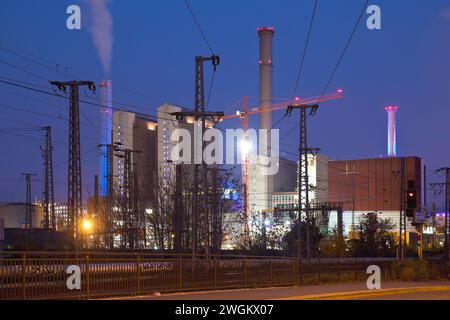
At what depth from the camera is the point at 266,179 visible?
176125 millimetres

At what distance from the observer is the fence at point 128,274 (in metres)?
18.3

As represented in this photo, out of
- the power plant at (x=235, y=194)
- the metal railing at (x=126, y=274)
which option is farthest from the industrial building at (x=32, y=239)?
the metal railing at (x=126, y=274)

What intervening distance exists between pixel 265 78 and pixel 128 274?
14773 centimetres

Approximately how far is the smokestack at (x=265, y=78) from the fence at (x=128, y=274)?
134080 millimetres

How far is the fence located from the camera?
60.1ft

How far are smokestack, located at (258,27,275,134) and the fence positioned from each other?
134m

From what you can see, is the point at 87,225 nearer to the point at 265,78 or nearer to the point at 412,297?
the point at 412,297

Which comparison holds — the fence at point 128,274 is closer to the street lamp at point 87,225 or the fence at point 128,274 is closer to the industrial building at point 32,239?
the industrial building at point 32,239

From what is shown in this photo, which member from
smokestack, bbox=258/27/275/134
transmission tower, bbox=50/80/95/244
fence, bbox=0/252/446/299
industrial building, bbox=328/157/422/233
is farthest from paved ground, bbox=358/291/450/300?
smokestack, bbox=258/27/275/134

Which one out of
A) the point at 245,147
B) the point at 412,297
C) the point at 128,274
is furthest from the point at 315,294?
the point at 245,147

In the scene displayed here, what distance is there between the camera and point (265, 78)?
167125mm
